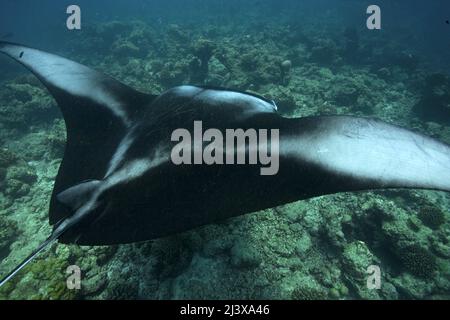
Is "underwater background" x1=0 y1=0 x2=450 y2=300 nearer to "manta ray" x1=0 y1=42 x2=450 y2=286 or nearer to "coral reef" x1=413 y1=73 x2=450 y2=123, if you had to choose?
"coral reef" x1=413 y1=73 x2=450 y2=123

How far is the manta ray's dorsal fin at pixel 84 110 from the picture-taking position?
314 cm

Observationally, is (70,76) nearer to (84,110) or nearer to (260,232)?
(84,110)

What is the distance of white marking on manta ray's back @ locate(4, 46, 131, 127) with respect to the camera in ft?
12.3

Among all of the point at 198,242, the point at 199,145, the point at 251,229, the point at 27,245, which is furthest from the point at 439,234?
the point at 27,245

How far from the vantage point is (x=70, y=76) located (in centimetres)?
403

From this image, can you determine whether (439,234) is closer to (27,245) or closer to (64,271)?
(64,271)

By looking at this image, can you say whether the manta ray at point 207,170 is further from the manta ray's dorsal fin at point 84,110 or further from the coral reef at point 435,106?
the coral reef at point 435,106

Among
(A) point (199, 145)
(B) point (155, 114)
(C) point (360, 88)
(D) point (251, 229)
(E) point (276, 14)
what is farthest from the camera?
(E) point (276, 14)

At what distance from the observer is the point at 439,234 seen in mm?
5863

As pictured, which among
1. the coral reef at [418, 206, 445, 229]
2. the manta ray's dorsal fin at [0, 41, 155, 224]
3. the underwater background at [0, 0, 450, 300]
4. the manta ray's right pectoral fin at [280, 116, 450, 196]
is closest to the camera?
the manta ray's right pectoral fin at [280, 116, 450, 196]

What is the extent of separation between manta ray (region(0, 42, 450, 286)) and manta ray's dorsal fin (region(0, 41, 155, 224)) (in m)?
0.02

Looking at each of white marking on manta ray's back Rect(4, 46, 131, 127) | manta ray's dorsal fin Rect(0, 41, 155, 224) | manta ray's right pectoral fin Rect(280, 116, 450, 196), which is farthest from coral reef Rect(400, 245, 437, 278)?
white marking on manta ray's back Rect(4, 46, 131, 127)

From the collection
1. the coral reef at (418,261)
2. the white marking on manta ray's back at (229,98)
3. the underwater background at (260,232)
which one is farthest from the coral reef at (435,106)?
the white marking on manta ray's back at (229,98)
